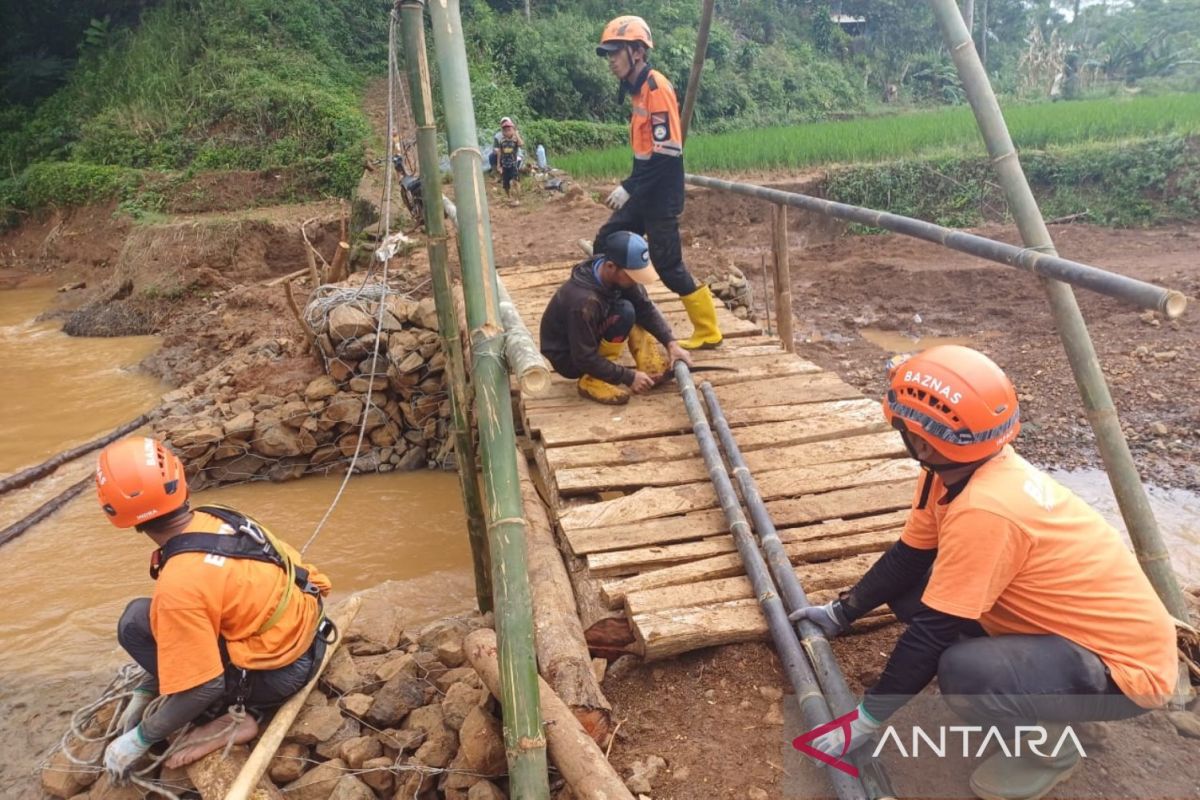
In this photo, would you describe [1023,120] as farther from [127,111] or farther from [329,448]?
[127,111]

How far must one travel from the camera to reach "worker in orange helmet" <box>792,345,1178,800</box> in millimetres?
1726

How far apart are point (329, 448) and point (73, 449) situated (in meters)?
2.31

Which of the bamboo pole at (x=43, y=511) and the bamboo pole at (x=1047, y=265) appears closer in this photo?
the bamboo pole at (x=1047, y=265)

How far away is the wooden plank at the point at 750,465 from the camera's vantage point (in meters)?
3.28

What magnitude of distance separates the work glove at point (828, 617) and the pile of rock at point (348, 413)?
4707 mm

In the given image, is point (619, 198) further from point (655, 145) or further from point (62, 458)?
point (62, 458)

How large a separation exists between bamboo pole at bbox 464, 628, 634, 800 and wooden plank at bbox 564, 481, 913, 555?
0.79 m

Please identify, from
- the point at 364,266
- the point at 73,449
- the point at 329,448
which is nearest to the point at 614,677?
the point at 329,448

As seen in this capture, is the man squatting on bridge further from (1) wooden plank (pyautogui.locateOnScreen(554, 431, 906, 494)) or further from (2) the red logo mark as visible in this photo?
(2) the red logo mark

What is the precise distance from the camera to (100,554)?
210 inches

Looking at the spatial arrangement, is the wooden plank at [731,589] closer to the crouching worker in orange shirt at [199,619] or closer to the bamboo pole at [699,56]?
the crouching worker in orange shirt at [199,619]

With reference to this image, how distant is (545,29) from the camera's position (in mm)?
20312

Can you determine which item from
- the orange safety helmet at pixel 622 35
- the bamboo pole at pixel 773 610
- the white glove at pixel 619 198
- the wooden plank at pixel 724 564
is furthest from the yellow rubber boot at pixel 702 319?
the wooden plank at pixel 724 564

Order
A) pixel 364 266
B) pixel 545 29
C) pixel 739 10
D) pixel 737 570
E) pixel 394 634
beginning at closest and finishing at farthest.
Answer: pixel 737 570 < pixel 394 634 < pixel 364 266 < pixel 545 29 < pixel 739 10
